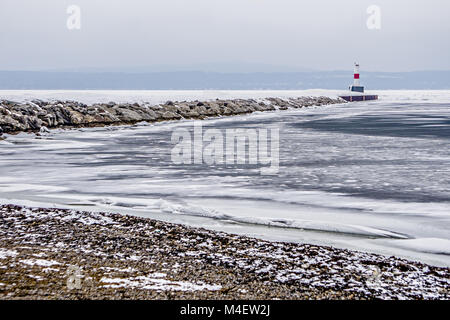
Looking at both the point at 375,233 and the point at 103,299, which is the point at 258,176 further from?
the point at 103,299

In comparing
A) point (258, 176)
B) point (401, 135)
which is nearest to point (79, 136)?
point (258, 176)

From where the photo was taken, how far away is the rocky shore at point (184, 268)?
2.82 m

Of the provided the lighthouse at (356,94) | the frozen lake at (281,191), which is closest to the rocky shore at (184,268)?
the frozen lake at (281,191)

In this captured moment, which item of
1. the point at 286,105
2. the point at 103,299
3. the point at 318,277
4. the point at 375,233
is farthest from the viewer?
the point at 286,105

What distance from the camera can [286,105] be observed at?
3719cm

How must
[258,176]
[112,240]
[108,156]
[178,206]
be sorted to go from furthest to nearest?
1. [108,156]
2. [258,176]
3. [178,206]
4. [112,240]

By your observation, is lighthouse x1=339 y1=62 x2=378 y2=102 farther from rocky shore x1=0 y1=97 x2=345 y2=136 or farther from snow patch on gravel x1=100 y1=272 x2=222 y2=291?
snow patch on gravel x1=100 y1=272 x2=222 y2=291

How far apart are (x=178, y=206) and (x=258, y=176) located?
7.26ft
